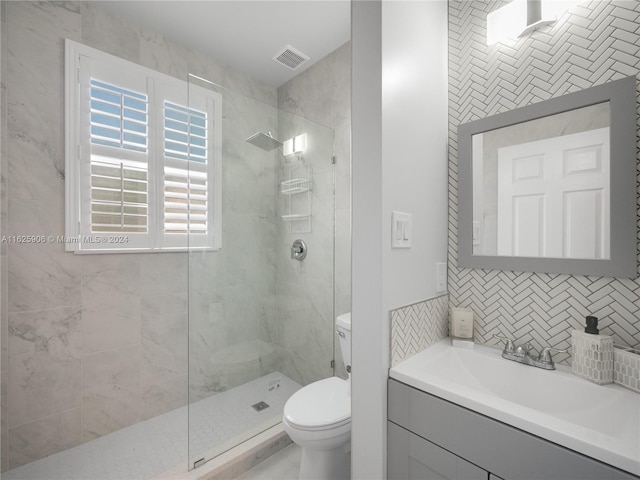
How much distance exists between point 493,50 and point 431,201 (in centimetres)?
68

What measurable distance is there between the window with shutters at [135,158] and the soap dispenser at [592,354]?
175 cm

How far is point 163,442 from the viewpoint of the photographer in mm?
1729

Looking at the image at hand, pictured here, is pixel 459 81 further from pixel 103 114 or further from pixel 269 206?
pixel 103 114

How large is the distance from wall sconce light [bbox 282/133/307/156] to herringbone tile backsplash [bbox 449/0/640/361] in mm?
1039

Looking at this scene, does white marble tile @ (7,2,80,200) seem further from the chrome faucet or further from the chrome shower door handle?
the chrome faucet

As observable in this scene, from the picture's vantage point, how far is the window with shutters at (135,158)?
1682mm

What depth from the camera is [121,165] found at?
6.00 ft

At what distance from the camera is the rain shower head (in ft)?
6.08

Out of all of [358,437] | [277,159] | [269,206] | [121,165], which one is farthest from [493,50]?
[121,165]

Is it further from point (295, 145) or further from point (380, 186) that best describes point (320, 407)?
point (295, 145)

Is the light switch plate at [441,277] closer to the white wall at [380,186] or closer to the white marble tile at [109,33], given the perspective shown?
the white wall at [380,186]

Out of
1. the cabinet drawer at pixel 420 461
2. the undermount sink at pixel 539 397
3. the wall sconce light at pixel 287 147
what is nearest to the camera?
the undermount sink at pixel 539 397

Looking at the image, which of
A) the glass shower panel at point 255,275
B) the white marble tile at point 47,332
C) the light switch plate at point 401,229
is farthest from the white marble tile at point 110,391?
the light switch plate at point 401,229

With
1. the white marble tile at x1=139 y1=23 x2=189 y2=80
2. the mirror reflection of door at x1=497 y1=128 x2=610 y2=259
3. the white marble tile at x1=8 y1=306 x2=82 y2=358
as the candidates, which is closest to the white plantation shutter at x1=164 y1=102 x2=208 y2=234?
the white marble tile at x1=139 y1=23 x2=189 y2=80
